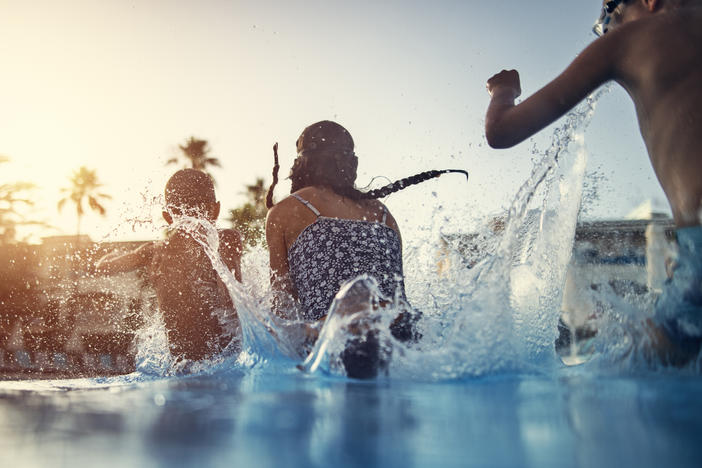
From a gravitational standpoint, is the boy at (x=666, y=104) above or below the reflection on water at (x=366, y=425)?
above

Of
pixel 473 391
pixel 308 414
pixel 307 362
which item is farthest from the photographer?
pixel 307 362

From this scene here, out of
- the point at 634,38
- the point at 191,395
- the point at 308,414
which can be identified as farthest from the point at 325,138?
the point at 308,414

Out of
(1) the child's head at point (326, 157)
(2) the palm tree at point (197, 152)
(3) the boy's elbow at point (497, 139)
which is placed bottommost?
(3) the boy's elbow at point (497, 139)

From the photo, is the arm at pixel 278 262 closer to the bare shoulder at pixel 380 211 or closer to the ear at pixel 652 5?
the bare shoulder at pixel 380 211

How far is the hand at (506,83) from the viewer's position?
8.26 feet

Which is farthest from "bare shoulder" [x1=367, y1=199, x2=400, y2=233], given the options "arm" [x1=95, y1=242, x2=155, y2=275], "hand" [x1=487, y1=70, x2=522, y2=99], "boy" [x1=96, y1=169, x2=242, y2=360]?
"arm" [x1=95, y1=242, x2=155, y2=275]

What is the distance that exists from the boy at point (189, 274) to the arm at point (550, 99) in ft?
8.09

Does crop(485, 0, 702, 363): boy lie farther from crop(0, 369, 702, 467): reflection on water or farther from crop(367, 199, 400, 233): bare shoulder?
crop(367, 199, 400, 233): bare shoulder

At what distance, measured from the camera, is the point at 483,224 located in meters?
3.89

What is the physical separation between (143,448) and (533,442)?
75 cm

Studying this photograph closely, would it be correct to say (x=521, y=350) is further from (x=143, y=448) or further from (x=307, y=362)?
(x=143, y=448)

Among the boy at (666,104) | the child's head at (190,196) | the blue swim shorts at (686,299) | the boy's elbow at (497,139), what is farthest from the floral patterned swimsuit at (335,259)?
the child's head at (190,196)

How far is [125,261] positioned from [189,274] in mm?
604

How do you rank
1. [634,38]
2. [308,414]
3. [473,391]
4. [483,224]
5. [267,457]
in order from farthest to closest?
[483,224] → [634,38] → [473,391] → [308,414] → [267,457]
